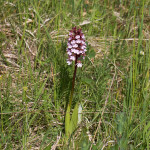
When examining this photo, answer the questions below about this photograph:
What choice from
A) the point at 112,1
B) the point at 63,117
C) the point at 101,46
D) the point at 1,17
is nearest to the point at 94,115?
the point at 63,117

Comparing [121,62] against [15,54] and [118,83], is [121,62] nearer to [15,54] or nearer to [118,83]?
[118,83]

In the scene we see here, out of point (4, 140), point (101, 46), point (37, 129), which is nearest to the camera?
point (4, 140)

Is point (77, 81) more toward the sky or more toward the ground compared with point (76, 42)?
more toward the ground

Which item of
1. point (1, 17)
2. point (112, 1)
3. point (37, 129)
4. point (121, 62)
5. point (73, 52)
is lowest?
point (37, 129)

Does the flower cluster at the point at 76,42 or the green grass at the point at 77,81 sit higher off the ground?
the flower cluster at the point at 76,42

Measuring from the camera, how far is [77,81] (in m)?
2.09

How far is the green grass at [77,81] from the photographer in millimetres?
1635

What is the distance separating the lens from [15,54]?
2.47 meters

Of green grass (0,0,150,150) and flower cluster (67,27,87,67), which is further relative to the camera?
green grass (0,0,150,150)

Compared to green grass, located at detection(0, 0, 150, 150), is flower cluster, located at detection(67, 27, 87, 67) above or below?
above

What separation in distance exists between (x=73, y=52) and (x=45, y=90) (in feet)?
1.44

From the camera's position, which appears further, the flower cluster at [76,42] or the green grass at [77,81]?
the green grass at [77,81]

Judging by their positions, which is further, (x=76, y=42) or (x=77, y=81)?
(x=77, y=81)

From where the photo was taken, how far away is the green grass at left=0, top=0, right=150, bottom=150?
1.63 meters
